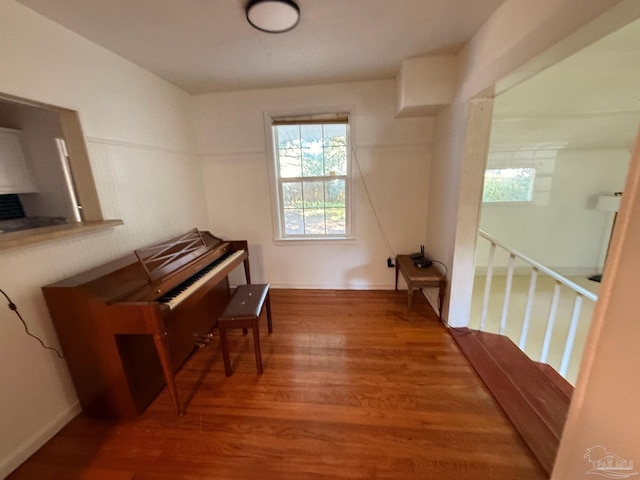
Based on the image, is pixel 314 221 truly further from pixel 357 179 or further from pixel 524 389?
pixel 524 389

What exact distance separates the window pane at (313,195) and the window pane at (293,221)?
0.45 feet

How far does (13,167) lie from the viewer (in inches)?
83.0

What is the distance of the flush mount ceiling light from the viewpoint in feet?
4.25

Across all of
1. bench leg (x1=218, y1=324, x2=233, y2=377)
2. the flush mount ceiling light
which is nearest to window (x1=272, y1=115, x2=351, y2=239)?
the flush mount ceiling light

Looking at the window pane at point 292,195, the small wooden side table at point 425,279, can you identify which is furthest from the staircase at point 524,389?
the window pane at point 292,195

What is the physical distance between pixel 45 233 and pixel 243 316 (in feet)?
3.76

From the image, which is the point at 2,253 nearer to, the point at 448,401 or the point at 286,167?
the point at 286,167

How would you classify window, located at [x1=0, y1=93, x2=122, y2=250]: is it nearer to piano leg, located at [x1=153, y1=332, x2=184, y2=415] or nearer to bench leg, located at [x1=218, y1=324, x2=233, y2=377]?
piano leg, located at [x1=153, y1=332, x2=184, y2=415]

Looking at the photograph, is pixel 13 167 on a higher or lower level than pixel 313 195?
higher

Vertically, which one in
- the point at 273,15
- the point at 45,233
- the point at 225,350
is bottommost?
the point at 225,350

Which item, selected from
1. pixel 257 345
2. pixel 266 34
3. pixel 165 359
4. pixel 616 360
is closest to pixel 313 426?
pixel 257 345

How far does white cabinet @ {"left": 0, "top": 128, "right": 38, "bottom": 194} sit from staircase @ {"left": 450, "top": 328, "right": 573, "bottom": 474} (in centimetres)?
401

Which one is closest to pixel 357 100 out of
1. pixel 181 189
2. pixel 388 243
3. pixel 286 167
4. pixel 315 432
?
pixel 286 167

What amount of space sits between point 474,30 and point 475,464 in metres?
2.56
